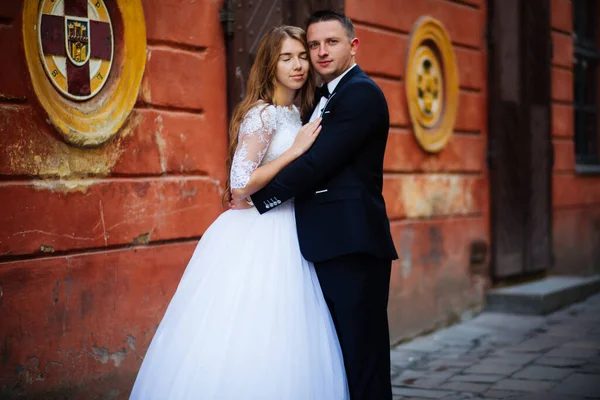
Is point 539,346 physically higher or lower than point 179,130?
lower

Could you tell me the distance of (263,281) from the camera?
331 centimetres

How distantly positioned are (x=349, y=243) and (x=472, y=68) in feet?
16.0

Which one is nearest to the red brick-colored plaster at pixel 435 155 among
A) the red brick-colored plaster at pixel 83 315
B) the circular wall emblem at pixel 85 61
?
the red brick-colored plaster at pixel 83 315

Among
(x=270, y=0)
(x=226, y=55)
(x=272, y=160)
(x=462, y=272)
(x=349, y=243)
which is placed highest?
(x=270, y=0)

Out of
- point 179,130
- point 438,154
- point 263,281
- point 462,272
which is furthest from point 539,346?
point 263,281

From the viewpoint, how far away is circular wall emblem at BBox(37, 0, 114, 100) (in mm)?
4098

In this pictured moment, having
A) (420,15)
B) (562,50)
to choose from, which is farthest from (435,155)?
(562,50)

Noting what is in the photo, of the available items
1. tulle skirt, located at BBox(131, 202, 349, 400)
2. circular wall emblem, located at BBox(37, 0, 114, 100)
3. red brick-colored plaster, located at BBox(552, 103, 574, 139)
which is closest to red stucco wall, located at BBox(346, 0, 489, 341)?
red brick-colored plaster, located at BBox(552, 103, 574, 139)

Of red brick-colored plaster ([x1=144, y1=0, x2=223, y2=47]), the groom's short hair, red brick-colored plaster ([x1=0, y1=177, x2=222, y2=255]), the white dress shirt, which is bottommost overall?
red brick-colored plaster ([x1=0, y1=177, x2=222, y2=255])

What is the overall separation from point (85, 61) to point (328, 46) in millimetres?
1511

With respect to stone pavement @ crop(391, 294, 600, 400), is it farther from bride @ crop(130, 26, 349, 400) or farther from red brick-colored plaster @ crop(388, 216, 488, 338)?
bride @ crop(130, 26, 349, 400)

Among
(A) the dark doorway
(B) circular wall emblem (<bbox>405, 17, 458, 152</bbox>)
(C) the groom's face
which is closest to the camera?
(C) the groom's face

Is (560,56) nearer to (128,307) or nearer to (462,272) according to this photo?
(462,272)

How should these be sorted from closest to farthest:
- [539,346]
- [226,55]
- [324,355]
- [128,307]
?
[324,355]
[128,307]
[226,55]
[539,346]
